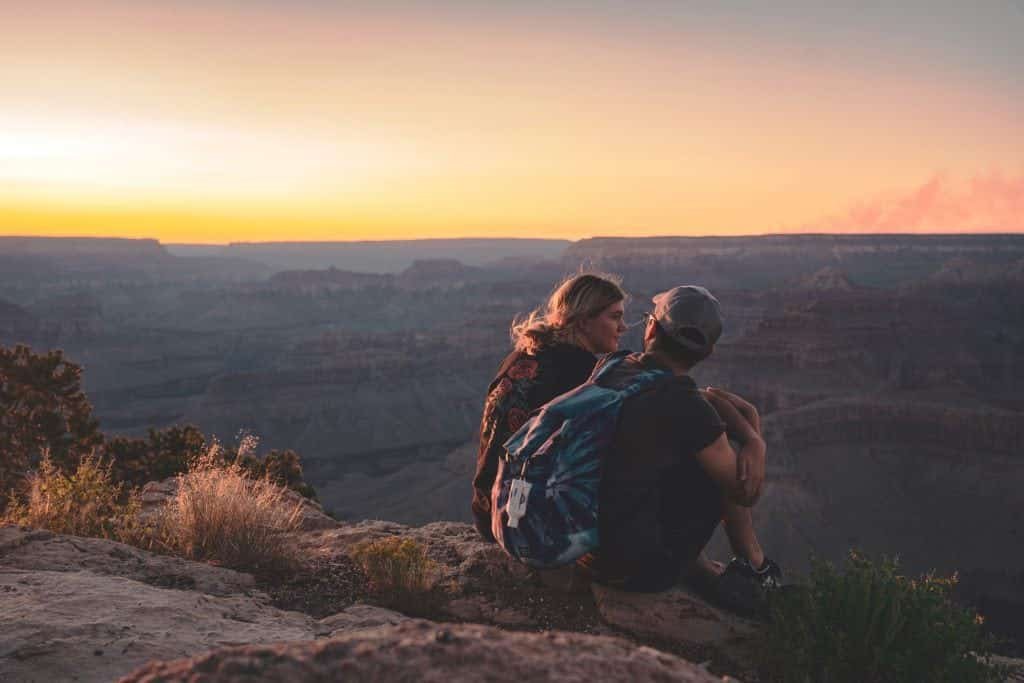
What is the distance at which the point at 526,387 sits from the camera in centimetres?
389

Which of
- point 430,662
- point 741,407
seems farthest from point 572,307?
point 430,662

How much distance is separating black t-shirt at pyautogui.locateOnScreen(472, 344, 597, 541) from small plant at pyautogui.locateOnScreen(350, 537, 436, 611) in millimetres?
821

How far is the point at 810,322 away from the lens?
63.0 metres

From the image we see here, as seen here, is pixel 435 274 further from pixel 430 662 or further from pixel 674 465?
pixel 430 662

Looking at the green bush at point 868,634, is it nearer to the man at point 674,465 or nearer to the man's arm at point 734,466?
the man at point 674,465

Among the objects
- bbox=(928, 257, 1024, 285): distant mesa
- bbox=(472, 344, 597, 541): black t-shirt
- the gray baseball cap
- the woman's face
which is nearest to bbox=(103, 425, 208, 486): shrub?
bbox=(472, 344, 597, 541): black t-shirt

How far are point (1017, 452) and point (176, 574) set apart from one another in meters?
50.8

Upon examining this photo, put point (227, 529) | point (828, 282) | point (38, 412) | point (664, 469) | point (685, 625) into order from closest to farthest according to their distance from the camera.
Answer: point (664, 469)
point (685, 625)
point (227, 529)
point (38, 412)
point (828, 282)

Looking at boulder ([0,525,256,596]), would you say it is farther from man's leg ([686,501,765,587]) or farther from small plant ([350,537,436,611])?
man's leg ([686,501,765,587])

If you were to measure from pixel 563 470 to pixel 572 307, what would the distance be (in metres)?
1.11

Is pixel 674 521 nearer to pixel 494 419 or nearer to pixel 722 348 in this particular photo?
pixel 494 419

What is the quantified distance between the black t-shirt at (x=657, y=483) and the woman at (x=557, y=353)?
64 centimetres

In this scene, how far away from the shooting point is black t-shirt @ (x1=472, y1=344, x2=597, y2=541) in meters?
3.88

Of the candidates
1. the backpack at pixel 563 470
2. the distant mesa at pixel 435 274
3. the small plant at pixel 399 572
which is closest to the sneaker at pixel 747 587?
the backpack at pixel 563 470
